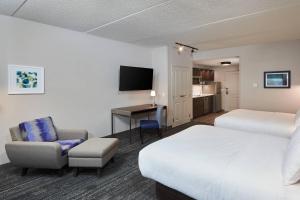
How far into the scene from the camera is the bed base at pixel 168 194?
6.28 feet

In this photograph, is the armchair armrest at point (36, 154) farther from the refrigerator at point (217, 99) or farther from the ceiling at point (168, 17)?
the refrigerator at point (217, 99)

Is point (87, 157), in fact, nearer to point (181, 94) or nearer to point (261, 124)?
point (261, 124)

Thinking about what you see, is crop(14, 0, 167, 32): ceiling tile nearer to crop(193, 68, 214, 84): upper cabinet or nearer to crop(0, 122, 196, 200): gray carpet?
crop(0, 122, 196, 200): gray carpet

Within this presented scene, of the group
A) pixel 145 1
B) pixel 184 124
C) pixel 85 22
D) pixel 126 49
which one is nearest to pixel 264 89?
pixel 184 124

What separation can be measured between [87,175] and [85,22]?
2.77m

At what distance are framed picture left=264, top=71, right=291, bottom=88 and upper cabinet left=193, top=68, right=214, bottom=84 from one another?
307cm

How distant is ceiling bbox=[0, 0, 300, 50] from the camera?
8.84ft

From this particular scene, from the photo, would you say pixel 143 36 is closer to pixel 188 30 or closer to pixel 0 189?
pixel 188 30

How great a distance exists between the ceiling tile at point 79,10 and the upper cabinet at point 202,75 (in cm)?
547

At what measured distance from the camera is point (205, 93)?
366 inches

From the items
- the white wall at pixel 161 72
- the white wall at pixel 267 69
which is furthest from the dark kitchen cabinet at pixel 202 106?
the white wall at pixel 161 72

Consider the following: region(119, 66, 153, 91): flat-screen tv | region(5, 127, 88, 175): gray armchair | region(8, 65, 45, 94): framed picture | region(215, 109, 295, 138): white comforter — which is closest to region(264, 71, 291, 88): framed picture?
region(215, 109, 295, 138): white comforter

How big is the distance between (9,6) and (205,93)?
8.28 meters

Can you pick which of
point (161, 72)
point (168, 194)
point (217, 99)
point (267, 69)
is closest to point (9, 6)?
point (168, 194)
